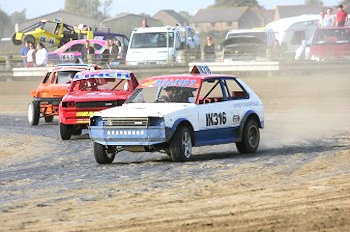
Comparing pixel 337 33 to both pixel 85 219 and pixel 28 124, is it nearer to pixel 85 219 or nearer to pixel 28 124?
pixel 28 124

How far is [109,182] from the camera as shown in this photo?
1207cm

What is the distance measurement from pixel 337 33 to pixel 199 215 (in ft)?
83.1

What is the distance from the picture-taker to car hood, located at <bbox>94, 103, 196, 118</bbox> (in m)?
13.8

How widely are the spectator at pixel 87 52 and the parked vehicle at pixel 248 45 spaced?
473cm

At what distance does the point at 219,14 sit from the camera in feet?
437

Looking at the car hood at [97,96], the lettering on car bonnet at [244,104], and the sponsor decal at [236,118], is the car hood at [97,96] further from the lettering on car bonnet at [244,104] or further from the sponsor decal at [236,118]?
the sponsor decal at [236,118]

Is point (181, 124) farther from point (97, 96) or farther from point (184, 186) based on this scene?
point (97, 96)

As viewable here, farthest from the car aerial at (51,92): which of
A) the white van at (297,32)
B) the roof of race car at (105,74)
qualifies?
the white van at (297,32)

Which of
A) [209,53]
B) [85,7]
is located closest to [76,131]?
[209,53]

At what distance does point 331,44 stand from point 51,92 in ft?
46.2

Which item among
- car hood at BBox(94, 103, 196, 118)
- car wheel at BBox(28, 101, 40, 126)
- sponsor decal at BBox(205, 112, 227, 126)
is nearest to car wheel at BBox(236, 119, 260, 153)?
sponsor decal at BBox(205, 112, 227, 126)

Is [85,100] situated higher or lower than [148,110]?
lower

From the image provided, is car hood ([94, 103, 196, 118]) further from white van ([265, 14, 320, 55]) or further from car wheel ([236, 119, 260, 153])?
white van ([265, 14, 320, 55])

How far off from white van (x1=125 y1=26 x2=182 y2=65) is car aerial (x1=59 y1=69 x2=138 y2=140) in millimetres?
16283
